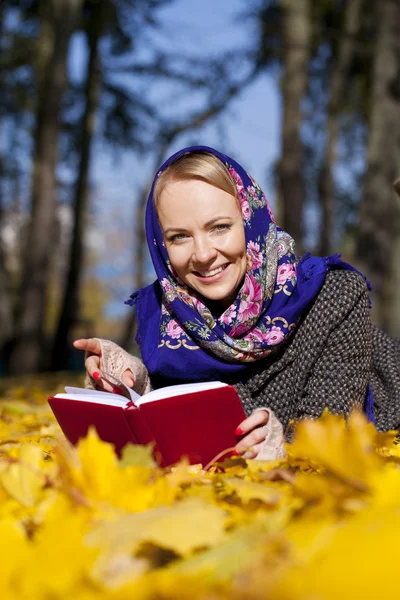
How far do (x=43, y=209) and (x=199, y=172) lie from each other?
9.29 m

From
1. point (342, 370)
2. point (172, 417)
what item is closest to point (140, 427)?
point (172, 417)

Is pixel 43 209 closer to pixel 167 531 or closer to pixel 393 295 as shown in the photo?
pixel 393 295

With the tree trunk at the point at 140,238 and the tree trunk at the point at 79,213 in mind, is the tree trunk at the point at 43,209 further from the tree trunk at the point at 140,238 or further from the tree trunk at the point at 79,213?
the tree trunk at the point at 140,238

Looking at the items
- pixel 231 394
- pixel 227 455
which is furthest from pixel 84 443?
pixel 227 455

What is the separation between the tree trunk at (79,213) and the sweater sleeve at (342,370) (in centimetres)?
1070

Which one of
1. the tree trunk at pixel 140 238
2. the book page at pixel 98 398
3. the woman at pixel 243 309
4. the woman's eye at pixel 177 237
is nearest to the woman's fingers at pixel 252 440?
the book page at pixel 98 398

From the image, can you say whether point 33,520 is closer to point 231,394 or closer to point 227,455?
point 231,394

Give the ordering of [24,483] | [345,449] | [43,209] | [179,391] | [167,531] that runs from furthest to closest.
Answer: [43,209] → [179,391] → [24,483] → [345,449] → [167,531]

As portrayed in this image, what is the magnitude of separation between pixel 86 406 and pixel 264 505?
774 mm

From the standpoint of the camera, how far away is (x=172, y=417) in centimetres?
171

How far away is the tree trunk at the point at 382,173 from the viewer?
7684 mm

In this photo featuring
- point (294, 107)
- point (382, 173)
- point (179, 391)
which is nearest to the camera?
point (179, 391)

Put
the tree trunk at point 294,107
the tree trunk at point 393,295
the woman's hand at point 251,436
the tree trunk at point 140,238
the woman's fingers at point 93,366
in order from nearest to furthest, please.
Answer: the woman's hand at point 251,436 → the woman's fingers at point 93,366 → the tree trunk at point 393,295 → the tree trunk at point 294,107 → the tree trunk at point 140,238

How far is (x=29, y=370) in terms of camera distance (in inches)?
422
